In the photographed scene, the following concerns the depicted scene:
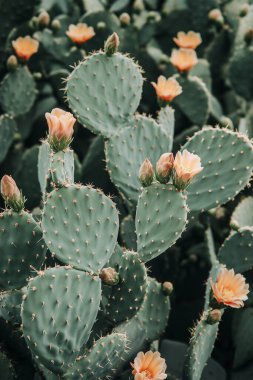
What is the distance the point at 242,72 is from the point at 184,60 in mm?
353

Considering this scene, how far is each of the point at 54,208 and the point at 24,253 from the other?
0.21 m

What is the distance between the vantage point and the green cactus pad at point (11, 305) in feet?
5.98

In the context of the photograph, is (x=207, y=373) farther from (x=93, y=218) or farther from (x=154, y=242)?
(x=93, y=218)

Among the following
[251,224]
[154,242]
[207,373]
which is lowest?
[207,373]

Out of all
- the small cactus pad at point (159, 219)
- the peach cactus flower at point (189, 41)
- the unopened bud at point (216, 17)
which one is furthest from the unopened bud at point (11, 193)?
the unopened bud at point (216, 17)

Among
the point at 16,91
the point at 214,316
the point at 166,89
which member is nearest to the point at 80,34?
the point at 16,91

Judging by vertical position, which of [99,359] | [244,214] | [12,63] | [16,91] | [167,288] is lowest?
[244,214]

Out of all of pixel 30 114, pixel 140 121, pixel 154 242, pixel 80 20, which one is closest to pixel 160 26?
pixel 80 20

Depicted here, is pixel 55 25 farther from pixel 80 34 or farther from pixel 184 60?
pixel 184 60

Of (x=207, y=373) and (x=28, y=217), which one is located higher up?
(x=28, y=217)

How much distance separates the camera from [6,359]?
1895mm

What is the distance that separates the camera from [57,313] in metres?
1.59

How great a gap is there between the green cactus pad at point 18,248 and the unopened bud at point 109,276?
176mm

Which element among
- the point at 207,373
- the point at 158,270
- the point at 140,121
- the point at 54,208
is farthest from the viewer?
the point at 158,270
